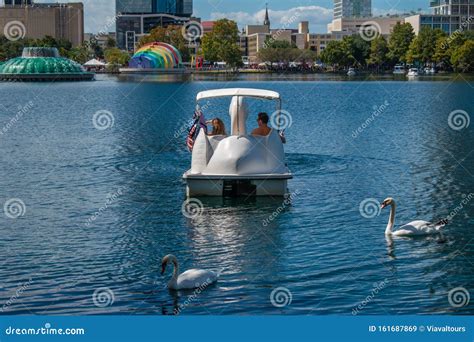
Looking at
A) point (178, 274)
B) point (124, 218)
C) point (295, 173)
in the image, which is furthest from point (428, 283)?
point (295, 173)

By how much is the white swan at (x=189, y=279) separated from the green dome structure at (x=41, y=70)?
176 meters

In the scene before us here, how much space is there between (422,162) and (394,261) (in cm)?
1888

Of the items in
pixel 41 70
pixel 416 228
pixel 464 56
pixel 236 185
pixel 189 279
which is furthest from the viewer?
pixel 41 70

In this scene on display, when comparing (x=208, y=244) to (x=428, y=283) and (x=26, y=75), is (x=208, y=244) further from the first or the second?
(x=26, y=75)

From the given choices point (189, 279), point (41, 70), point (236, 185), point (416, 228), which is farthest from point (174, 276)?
point (41, 70)

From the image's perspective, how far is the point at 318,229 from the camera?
25938 mm

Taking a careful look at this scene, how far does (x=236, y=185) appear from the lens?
3042 cm

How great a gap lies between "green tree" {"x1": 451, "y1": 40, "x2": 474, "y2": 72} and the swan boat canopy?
15521 centimetres

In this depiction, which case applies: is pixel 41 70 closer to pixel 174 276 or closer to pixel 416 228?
pixel 416 228

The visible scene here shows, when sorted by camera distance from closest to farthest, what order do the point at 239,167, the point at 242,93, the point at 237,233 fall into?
the point at 237,233 < the point at 239,167 < the point at 242,93

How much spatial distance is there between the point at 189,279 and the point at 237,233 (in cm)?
585

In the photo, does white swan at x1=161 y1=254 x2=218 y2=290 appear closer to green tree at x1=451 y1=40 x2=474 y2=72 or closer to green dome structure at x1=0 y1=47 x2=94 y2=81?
green tree at x1=451 y1=40 x2=474 y2=72

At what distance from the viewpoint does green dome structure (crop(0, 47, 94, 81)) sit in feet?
627

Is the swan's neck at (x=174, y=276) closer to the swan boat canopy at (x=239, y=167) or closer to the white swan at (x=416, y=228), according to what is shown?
the white swan at (x=416, y=228)
